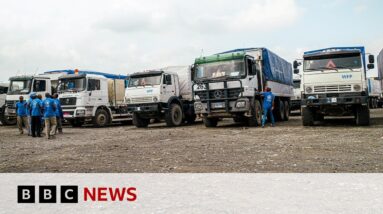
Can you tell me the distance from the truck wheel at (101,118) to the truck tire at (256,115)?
8.09 meters

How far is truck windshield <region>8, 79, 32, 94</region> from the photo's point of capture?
1831 centimetres

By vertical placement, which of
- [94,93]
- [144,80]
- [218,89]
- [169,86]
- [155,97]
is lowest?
[155,97]

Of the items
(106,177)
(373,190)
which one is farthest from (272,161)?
(106,177)

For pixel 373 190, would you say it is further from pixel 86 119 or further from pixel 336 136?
pixel 86 119

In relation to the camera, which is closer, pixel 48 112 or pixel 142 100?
pixel 48 112

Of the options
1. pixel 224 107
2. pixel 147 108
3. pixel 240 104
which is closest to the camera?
pixel 240 104

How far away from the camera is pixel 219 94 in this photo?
1406 centimetres

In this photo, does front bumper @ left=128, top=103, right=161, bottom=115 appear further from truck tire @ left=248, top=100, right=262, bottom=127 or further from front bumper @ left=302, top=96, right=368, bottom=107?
front bumper @ left=302, top=96, right=368, bottom=107

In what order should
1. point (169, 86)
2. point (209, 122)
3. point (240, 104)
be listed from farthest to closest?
point (169, 86) → point (209, 122) → point (240, 104)

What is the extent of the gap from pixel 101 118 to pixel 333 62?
37.7 ft

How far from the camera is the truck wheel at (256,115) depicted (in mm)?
14201

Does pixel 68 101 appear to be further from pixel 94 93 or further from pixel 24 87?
pixel 24 87

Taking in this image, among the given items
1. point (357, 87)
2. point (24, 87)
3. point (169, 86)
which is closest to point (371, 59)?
point (357, 87)

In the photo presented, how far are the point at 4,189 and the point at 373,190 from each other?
502 centimetres
